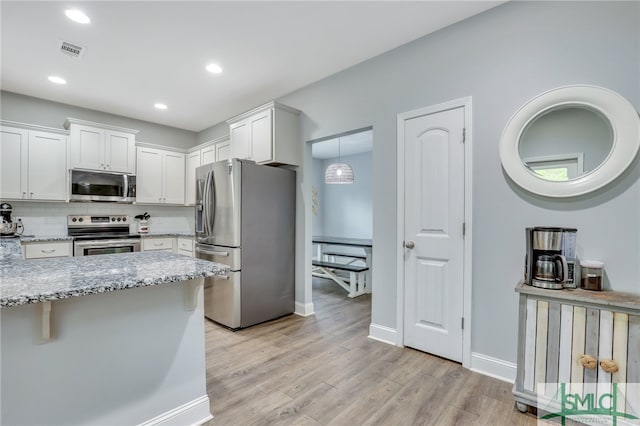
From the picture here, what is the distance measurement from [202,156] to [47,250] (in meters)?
2.38

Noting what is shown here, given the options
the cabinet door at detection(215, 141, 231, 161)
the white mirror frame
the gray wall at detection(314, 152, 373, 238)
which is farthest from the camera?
the gray wall at detection(314, 152, 373, 238)

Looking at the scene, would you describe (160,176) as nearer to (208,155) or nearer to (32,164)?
(208,155)

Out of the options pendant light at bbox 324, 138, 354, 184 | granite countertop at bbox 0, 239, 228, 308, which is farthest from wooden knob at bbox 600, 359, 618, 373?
pendant light at bbox 324, 138, 354, 184

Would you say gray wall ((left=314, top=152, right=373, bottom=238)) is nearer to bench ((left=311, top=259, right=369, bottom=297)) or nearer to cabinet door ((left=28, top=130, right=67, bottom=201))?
bench ((left=311, top=259, right=369, bottom=297))

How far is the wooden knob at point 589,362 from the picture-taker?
162 cm

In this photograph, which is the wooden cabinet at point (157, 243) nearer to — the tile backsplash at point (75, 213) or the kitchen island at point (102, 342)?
the tile backsplash at point (75, 213)

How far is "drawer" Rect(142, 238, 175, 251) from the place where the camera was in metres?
4.43

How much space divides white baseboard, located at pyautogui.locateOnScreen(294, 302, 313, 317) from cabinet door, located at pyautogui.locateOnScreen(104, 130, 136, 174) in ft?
10.8

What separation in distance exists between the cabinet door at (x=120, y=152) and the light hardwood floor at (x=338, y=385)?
299 centimetres

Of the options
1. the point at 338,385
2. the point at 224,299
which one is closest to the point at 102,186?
the point at 224,299

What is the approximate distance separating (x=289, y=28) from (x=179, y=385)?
272 centimetres

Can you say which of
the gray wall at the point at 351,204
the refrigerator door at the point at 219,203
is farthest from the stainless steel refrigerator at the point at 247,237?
the gray wall at the point at 351,204

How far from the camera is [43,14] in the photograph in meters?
2.33
